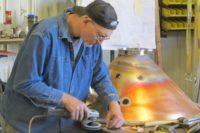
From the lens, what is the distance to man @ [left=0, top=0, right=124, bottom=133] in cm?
136

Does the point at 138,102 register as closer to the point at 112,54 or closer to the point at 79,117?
the point at 79,117

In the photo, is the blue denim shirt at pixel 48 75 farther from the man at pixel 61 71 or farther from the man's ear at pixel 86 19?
the man's ear at pixel 86 19

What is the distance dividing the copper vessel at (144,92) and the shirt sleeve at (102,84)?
23 centimetres

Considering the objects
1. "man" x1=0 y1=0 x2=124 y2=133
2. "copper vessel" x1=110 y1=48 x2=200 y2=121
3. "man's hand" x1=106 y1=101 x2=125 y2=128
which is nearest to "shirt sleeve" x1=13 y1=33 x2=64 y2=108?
"man" x1=0 y1=0 x2=124 y2=133

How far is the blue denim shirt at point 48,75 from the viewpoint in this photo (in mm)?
1358

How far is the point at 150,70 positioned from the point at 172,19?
6.10 ft

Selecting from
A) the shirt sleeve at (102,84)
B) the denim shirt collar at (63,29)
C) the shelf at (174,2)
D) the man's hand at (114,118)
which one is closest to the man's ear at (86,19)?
the denim shirt collar at (63,29)

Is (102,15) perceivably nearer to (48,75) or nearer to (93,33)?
(93,33)

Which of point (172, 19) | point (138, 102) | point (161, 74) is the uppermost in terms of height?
point (172, 19)

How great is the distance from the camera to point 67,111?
54.2 inches

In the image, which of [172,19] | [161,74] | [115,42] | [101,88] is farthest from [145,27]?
[101,88]

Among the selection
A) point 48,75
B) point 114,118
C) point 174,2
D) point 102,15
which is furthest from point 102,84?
point 174,2

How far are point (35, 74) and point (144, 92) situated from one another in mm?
757

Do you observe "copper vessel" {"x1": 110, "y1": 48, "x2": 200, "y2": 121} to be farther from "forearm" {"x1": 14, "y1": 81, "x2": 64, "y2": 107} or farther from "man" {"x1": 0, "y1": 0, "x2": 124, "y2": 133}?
"forearm" {"x1": 14, "y1": 81, "x2": 64, "y2": 107}
